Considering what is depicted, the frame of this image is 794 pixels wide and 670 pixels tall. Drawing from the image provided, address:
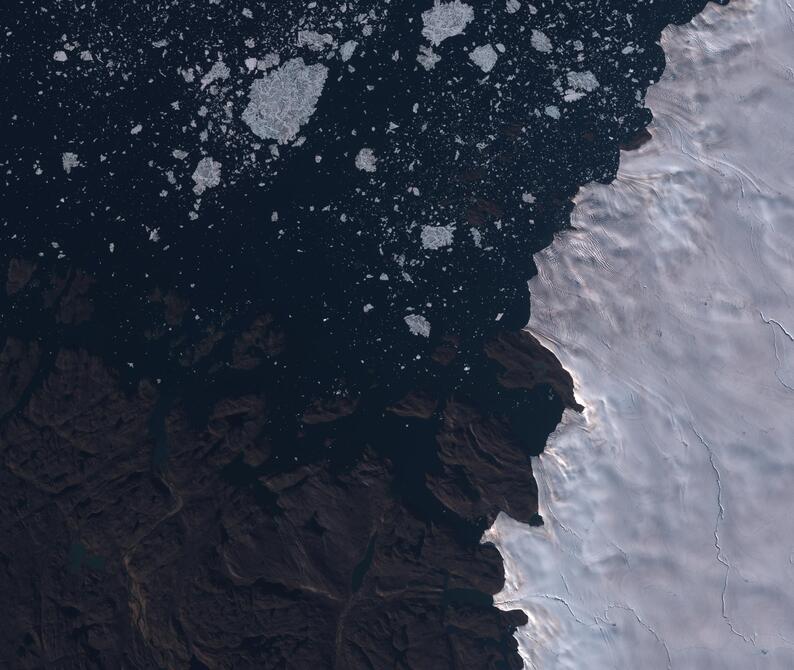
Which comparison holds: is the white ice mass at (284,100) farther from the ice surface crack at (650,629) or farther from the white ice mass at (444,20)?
Answer: the ice surface crack at (650,629)

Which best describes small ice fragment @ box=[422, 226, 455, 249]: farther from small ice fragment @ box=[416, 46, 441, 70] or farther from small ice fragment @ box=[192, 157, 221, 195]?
small ice fragment @ box=[192, 157, 221, 195]

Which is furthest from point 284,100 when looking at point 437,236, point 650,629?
point 650,629

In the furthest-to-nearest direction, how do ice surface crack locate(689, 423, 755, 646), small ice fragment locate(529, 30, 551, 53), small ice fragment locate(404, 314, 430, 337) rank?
small ice fragment locate(529, 30, 551, 53) → small ice fragment locate(404, 314, 430, 337) → ice surface crack locate(689, 423, 755, 646)

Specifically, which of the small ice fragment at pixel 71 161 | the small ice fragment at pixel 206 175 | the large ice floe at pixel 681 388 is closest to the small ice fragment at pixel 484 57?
the large ice floe at pixel 681 388

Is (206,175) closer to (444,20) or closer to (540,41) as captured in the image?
(444,20)

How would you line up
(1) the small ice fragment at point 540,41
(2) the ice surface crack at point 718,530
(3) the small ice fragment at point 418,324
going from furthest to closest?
(1) the small ice fragment at point 540,41 < (3) the small ice fragment at point 418,324 < (2) the ice surface crack at point 718,530

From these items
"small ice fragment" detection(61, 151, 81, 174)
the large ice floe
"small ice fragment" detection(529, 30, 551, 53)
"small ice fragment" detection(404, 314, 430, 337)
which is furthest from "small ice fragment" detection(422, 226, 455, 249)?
"small ice fragment" detection(61, 151, 81, 174)
